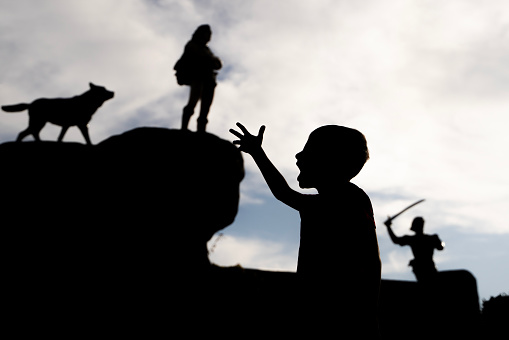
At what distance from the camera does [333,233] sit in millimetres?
1987

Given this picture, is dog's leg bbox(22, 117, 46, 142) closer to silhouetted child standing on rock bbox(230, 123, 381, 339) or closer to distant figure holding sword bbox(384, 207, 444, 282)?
distant figure holding sword bbox(384, 207, 444, 282)

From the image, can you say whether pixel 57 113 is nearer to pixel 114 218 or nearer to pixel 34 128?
pixel 34 128

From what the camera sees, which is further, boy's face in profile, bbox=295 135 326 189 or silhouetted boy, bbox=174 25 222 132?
silhouetted boy, bbox=174 25 222 132

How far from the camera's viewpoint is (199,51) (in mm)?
9680

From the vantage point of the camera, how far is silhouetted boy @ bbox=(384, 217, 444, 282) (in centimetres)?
917

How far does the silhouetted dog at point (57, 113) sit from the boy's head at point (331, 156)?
25.5ft

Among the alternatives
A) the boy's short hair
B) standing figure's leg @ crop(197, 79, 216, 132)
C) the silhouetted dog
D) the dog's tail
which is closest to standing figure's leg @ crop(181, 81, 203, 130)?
standing figure's leg @ crop(197, 79, 216, 132)

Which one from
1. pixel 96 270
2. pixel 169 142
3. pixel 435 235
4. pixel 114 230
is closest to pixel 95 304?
pixel 96 270

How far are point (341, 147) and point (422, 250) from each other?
780 cm

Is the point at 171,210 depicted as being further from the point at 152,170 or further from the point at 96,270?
the point at 96,270

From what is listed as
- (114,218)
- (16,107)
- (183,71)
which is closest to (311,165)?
(114,218)

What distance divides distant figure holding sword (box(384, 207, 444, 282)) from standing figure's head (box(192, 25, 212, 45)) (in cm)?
554

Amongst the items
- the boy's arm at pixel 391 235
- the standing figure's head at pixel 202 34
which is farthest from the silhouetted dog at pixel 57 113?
the boy's arm at pixel 391 235

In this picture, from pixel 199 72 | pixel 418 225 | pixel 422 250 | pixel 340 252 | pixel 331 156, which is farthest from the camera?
pixel 199 72
